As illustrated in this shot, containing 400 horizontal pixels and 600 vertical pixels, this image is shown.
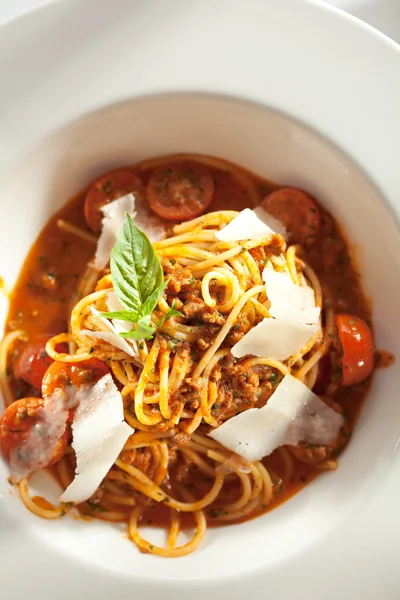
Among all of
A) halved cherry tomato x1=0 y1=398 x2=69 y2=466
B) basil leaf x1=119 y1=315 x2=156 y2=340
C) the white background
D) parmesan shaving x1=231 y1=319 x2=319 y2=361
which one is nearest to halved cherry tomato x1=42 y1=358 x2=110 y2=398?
halved cherry tomato x1=0 y1=398 x2=69 y2=466

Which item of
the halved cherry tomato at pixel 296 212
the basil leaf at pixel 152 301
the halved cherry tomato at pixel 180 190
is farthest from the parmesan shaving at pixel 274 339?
the halved cherry tomato at pixel 180 190

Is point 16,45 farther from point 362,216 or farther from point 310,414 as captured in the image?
point 310,414

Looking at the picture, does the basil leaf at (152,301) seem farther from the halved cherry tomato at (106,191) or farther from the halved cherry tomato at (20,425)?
the halved cherry tomato at (106,191)

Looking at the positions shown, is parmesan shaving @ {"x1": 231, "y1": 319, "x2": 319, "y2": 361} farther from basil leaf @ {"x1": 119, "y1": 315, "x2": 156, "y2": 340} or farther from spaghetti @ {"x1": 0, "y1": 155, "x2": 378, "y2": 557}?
basil leaf @ {"x1": 119, "y1": 315, "x2": 156, "y2": 340}

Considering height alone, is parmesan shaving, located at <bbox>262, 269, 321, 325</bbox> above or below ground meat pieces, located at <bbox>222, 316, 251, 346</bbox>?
A: above

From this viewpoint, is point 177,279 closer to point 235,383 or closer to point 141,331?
point 141,331

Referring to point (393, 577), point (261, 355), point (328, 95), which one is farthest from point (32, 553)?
point (328, 95)
